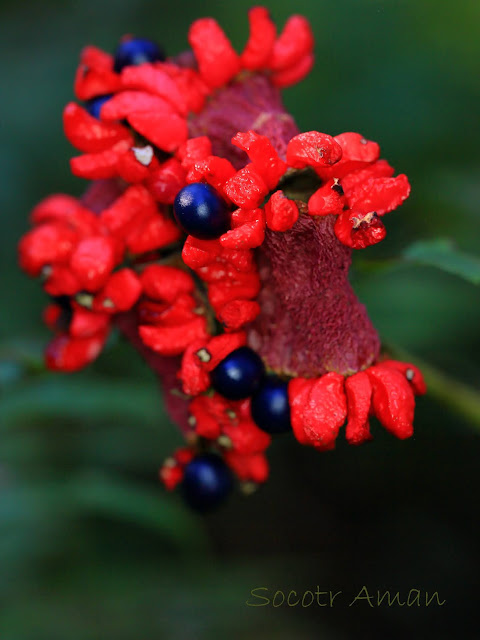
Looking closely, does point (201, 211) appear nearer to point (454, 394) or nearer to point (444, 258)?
point (444, 258)

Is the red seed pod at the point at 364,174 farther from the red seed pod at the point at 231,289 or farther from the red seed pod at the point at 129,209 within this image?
the red seed pod at the point at 129,209

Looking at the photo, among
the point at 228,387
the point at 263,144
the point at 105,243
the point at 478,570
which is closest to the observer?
the point at 263,144

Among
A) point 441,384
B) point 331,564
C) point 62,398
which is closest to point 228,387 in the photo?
point 441,384

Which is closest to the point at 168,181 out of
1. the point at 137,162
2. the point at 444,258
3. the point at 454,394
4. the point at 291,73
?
the point at 137,162

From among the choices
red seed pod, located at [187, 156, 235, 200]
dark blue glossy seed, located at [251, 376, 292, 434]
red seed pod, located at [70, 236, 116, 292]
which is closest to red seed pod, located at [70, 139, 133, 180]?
red seed pod, located at [70, 236, 116, 292]

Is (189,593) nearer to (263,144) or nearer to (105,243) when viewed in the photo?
(105,243)

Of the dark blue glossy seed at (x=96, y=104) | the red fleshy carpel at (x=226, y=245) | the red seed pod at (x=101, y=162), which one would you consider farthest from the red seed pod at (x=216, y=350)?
the dark blue glossy seed at (x=96, y=104)
